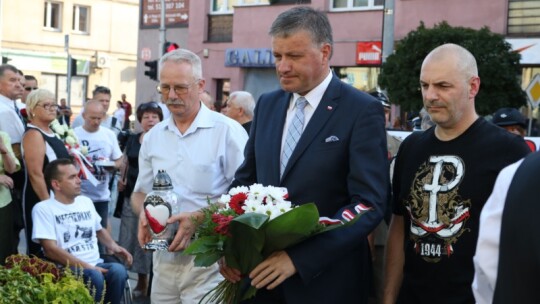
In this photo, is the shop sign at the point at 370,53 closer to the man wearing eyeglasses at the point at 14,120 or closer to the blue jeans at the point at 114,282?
the man wearing eyeglasses at the point at 14,120

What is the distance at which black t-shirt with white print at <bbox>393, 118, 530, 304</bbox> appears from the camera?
3781 millimetres

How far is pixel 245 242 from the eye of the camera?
12.0 feet

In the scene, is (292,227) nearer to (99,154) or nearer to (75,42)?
(99,154)

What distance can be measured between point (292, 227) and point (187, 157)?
66.2 inches

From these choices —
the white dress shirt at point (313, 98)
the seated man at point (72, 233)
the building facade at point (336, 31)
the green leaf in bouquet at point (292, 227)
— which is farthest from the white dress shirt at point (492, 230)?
the building facade at point (336, 31)

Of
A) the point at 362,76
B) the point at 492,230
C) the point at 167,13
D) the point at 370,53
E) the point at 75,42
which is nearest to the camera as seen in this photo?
the point at 492,230

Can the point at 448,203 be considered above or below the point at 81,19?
below

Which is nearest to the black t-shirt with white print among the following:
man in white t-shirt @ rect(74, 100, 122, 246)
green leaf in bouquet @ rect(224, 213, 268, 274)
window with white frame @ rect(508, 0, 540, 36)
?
green leaf in bouquet @ rect(224, 213, 268, 274)

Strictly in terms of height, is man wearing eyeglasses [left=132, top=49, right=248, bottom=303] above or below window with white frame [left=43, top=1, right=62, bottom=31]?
below

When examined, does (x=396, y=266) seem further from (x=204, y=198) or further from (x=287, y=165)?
(x=204, y=198)

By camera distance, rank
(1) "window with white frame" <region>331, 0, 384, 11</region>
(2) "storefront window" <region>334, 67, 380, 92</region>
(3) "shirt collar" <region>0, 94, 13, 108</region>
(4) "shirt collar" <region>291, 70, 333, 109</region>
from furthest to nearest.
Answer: (1) "window with white frame" <region>331, 0, 384, 11</region> < (2) "storefront window" <region>334, 67, 380, 92</region> < (3) "shirt collar" <region>0, 94, 13, 108</region> < (4) "shirt collar" <region>291, 70, 333, 109</region>

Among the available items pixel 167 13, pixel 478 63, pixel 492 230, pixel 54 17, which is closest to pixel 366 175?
pixel 492 230

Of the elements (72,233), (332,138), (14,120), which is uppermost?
(332,138)

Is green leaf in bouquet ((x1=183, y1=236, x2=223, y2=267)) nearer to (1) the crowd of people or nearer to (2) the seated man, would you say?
(1) the crowd of people
